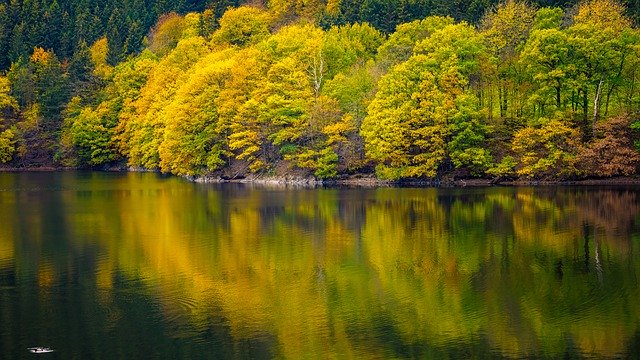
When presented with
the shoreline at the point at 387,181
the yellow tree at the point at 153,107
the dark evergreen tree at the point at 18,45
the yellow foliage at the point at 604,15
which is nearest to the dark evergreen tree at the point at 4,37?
the dark evergreen tree at the point at 18,45

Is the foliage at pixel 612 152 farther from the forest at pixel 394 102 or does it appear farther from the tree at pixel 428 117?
the tree at pixel 428 117

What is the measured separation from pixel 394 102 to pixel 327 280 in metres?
36.2

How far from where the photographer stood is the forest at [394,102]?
5816 centimetres

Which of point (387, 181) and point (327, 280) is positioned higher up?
point (387, 181)

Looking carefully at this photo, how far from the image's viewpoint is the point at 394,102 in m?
60.6

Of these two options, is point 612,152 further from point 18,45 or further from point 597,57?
point 18,45

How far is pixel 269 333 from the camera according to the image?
20062 mm

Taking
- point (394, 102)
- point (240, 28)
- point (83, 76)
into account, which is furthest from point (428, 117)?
point (83, 76)

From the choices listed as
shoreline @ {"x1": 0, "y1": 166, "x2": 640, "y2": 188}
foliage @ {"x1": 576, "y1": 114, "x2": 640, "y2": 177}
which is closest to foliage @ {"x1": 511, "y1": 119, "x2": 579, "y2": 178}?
shoreline @ {"x1": 0, "y1": 166, "x2": 640, "y2": 188}

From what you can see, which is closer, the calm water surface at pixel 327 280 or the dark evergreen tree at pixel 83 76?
the calm water surface at pixel 327 280

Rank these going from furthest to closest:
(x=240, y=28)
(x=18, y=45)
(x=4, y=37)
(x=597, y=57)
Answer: (x=4, y=37), (x=18, y=45), (x=240, y=28), (x=597, y=57)

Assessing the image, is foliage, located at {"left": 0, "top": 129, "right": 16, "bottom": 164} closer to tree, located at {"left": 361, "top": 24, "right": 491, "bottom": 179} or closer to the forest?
the forest

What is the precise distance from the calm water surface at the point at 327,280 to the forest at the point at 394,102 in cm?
1268

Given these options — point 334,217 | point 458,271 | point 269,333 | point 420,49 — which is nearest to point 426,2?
point 420,49
